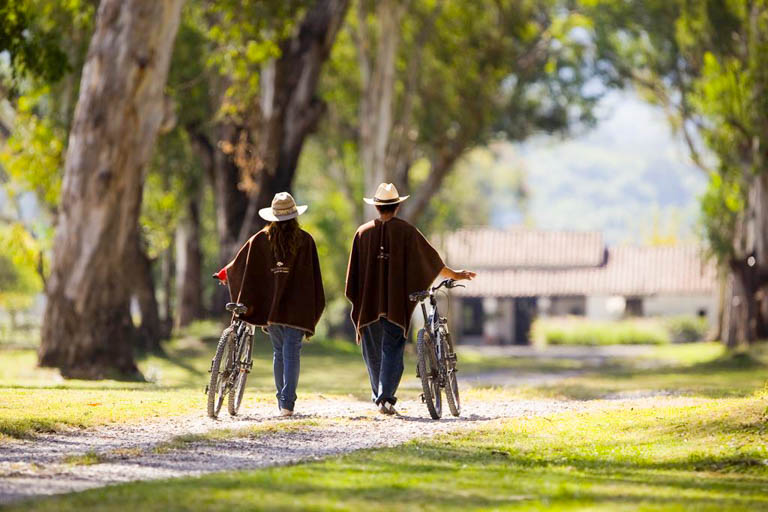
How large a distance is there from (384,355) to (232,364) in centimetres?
136

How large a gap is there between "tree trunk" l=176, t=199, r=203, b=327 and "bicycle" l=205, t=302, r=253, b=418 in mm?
24537

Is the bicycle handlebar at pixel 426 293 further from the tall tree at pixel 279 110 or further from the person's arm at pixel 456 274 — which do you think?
the tall tree at pixel 279 110

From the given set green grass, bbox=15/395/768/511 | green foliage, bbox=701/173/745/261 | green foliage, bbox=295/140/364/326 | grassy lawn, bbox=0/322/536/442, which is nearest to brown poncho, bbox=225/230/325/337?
grassy lawn, bbox=0/322/536/442

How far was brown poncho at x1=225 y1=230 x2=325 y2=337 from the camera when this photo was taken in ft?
41.9

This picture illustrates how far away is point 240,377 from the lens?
12.9 m

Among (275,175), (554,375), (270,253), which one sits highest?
(275,175)

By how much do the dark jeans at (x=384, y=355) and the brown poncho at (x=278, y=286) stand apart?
0.59 m

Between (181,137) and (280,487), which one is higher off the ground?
(181,137)

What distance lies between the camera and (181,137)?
34.3 meters

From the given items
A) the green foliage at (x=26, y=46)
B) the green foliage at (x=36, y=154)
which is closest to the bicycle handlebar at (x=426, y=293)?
the green foliage at (x=26, y=46)

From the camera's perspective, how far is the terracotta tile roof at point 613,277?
2672 inches

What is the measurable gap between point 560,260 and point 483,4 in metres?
36.5

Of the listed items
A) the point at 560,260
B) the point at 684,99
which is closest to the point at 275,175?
the point at 684,99

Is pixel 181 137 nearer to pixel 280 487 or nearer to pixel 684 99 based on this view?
pixel 684 99
